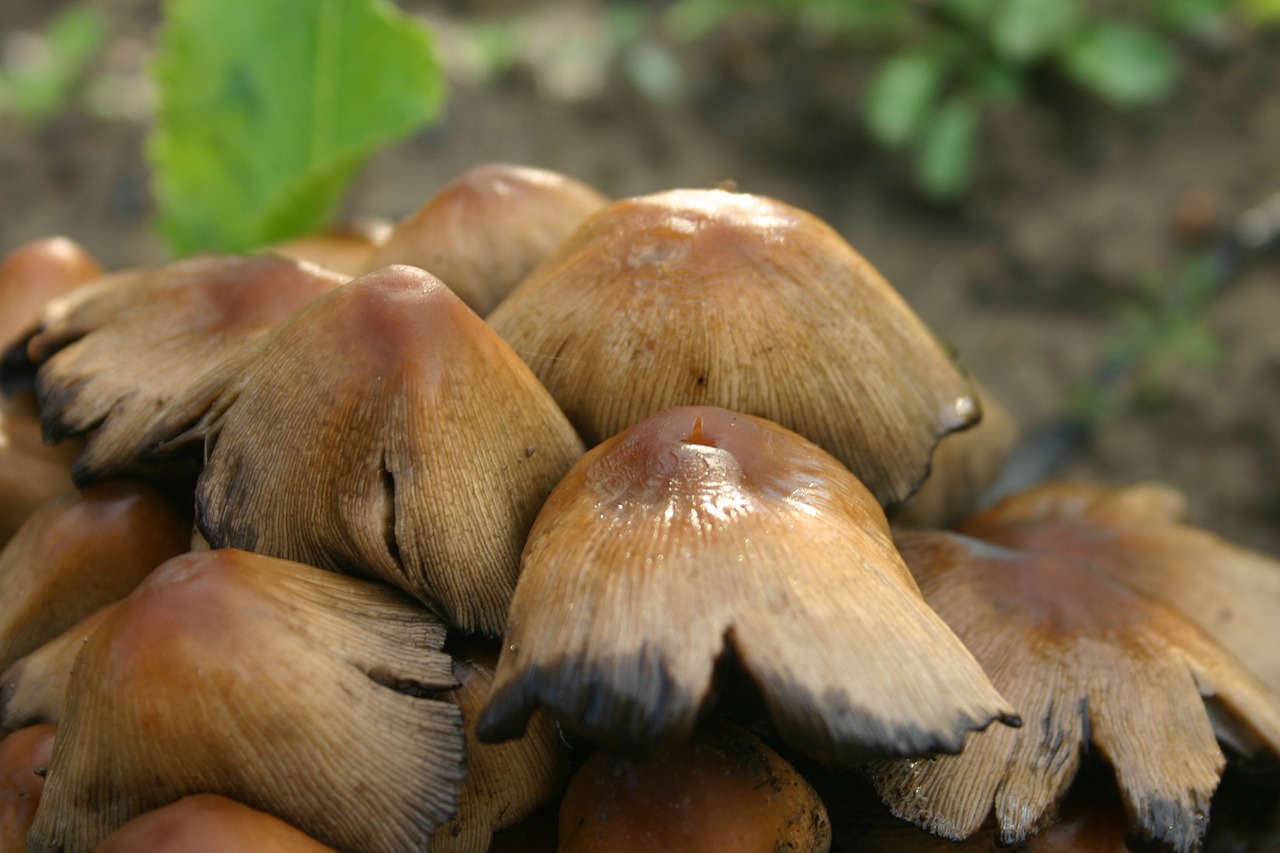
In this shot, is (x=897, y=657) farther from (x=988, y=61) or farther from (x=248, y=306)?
(x=988, y=61)

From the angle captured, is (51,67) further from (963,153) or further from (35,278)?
(963,153)

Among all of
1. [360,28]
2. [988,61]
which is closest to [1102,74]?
[988,61]

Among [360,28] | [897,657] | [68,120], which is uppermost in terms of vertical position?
[360,28]

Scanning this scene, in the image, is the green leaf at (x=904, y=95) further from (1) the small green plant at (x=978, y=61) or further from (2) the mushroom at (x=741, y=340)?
(2) the mushroom at (x=741, y=340)

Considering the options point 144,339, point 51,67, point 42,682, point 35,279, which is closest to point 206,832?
point 42,682

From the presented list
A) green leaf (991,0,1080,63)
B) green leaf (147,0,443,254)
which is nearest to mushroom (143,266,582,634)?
green leaf (147,0,443,254)

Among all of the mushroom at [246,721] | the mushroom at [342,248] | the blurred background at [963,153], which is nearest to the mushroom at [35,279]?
the mushroom at [342,248]
